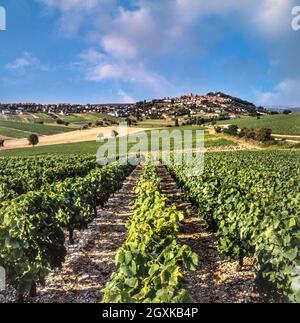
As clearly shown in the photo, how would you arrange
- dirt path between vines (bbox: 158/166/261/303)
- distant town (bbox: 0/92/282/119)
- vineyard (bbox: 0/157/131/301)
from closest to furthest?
vineyard (bbox: 0/157/131/301), dirt path between vines (bbox: 158/166/261/303), distant town (bbox: 0/92/282/119)

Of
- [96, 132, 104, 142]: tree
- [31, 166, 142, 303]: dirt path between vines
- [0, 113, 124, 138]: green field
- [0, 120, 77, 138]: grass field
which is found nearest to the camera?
[31, 166, 142, 303]: dirt path between vines

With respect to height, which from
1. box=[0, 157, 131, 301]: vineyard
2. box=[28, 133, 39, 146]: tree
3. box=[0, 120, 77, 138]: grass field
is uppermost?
box=[0, 120, 77, 138]: grass field

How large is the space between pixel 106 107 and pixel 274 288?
568ft

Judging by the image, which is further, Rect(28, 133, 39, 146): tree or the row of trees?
Rect(28, 133, 39, 146): tree

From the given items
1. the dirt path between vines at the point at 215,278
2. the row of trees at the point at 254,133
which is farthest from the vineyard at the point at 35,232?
the row of trees at the point at 254,133

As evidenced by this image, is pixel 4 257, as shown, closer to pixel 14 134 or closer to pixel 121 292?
pixel 121 292

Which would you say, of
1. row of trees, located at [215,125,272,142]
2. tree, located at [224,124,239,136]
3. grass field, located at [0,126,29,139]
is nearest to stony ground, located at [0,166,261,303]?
row of trees, located at [215,125,272,142]

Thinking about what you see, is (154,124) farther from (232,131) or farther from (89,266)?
(89,266)

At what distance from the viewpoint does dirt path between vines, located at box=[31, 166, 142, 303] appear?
27.8ft

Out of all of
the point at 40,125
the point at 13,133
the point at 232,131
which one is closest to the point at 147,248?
the point at 232,131

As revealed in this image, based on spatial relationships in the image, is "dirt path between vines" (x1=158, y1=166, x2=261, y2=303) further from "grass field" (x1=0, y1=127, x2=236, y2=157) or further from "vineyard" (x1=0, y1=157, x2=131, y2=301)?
"grass field" (x1=0, y1=127, x2=236, y2=157)

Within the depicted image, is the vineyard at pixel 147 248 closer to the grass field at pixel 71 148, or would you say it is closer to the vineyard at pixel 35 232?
the vineyard at pixel 35 232

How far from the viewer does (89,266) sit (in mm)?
10211

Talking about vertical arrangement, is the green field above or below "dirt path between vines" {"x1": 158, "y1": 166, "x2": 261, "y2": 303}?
above
